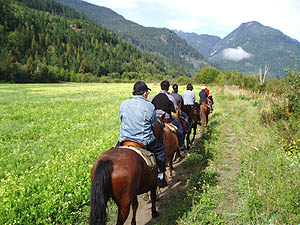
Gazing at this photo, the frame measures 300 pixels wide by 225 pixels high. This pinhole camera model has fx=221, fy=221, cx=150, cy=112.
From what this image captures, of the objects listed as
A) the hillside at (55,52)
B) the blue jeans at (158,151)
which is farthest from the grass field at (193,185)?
the hillside at (55,52)

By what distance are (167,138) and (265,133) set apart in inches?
223

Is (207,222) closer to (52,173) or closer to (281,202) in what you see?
(281,202)

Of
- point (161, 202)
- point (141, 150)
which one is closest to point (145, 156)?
point (141, 150)

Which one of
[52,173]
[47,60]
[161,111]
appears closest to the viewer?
[52,173]

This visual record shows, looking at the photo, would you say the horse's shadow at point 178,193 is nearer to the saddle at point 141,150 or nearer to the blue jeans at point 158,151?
the blue jeans at point 158,151

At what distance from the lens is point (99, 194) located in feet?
10.7

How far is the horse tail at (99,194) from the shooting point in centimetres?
325

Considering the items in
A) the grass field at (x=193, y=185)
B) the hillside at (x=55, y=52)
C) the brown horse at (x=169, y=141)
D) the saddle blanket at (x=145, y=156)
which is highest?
the hillside at (x=55, y=52)

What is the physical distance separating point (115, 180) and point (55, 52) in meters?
152

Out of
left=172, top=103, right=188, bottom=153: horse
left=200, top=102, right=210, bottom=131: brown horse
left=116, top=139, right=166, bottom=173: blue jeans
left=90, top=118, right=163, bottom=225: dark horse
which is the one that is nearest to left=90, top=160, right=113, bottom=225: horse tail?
left=90, top=118, right=163, bottom=225: dark horse

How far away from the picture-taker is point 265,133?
392 inches

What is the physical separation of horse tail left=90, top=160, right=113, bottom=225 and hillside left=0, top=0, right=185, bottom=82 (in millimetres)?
84848

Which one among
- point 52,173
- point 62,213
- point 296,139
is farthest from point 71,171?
point 296,139

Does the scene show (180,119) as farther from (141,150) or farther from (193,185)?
(141,150)
